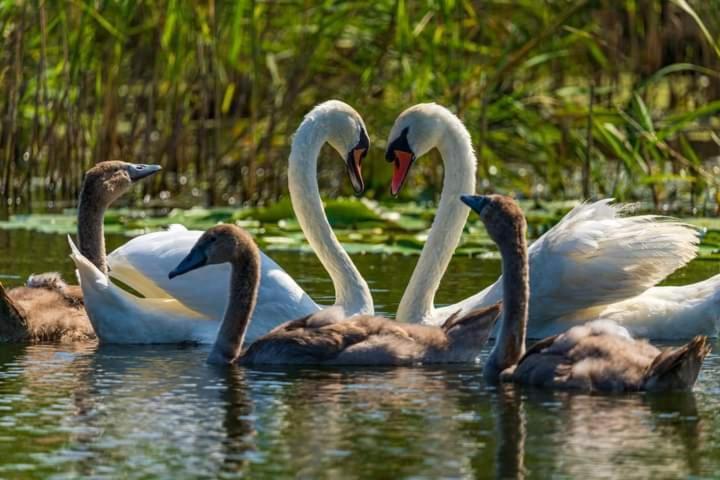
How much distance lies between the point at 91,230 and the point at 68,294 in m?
0.39

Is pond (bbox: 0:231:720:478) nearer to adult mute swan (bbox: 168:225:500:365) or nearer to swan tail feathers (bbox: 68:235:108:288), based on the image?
adult mute swan (bbox: 168:225:500:365)

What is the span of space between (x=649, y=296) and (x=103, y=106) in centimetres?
705

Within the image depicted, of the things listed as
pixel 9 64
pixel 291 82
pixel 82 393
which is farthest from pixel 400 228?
pixel 82 393

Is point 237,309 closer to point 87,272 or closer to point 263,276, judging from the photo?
point 263,276

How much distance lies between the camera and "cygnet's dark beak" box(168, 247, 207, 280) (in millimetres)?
8086

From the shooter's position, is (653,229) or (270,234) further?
(270,234)

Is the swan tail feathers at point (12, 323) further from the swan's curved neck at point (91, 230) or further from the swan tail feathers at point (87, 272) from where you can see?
the swan's curved neck at point (91, 230)

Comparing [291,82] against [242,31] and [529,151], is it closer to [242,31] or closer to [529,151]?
[242,31]

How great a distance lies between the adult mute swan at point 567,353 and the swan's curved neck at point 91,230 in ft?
8.63

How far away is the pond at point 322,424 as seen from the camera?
5801 mm

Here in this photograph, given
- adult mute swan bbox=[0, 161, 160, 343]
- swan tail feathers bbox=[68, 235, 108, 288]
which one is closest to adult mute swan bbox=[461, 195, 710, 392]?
swan tail feathers bbox=[68, 235, 108, 288]

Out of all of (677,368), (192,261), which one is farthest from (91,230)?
(677,368)

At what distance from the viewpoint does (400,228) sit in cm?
1305

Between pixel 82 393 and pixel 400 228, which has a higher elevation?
pixel 400 228
